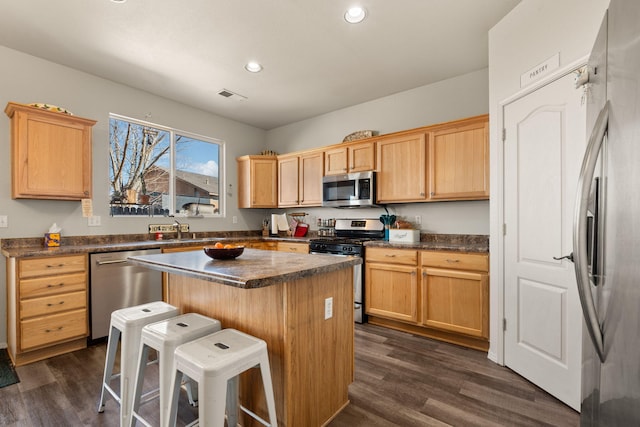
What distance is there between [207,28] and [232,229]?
9.79 feet

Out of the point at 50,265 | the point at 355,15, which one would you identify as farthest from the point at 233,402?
the point at 355,15

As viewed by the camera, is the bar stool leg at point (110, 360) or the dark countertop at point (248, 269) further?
the bar stool leg at point (110, 360)

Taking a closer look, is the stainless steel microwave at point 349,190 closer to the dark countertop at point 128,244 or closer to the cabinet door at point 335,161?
the cabinet door at point 335,161

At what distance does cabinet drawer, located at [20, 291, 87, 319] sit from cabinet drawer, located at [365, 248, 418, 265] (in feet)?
9.20

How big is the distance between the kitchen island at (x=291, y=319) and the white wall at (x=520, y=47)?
54.0 inches

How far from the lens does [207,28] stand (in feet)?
8.43

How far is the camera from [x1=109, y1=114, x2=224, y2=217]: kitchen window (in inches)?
145

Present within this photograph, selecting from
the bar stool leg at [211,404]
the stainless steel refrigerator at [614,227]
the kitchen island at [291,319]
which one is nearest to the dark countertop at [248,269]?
the kitchen island at [291,319]

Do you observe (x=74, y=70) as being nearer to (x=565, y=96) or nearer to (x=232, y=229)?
(x=232, y=229)

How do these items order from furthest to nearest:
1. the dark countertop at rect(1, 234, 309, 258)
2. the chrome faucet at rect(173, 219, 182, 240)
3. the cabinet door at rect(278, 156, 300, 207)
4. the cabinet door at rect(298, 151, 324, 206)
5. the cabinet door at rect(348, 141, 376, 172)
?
the cabinet door at rect(278, 156, 300, 207) < the cabinet door at rect(298, 151, 324, 206) < the chrome faucet at rect(173, 219, 182, 240) < the cabinet door at rect(348, 141, 376, 172) < the dark countertop at rect(1, 234, 309, 258)

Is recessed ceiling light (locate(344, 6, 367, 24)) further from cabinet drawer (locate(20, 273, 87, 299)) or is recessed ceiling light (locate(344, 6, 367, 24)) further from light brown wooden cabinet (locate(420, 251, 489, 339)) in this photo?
cabinet drawer (locate(20, 273, 87, 299))

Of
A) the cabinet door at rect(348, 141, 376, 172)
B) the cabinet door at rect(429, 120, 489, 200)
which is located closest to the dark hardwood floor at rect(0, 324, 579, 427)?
the cabinet door at rect(429, 120, 489, 200)

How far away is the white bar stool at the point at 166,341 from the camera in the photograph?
1.41m

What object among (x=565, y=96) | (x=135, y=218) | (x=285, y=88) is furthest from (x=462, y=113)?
(x=135, y=218)
